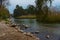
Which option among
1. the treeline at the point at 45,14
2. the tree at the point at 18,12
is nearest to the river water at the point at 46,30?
the treeline at the point at 45,14

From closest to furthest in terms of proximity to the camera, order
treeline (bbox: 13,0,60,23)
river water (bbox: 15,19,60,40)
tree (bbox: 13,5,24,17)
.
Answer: river water (bbox: 15,19,60,40), treeline (bbox: 13,0,60,23), tree (bbox: 13,5,24,17)

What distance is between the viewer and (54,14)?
27609 millimetres

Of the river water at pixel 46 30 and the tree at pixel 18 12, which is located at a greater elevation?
the river water at pixel 46 30

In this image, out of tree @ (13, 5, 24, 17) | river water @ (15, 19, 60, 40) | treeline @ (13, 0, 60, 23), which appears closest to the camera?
river water @ (15, 19, 60, 40)

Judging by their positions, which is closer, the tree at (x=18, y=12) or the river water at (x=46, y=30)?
the river water at (x=46, y=30)

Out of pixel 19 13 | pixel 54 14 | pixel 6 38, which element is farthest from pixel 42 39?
pixel 19 13

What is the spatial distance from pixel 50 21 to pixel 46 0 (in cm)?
794

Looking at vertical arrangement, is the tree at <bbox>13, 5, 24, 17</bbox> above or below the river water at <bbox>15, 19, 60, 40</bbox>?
below

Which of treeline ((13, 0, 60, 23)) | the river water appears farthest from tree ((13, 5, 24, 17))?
the river water

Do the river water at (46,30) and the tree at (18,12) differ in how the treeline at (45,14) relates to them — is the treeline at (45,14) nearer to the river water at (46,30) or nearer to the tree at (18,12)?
the river water at (46,30)

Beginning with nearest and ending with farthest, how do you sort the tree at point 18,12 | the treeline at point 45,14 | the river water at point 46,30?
1. the river water at point 46,30
2. the treeline at point 45,14
3. the tree at point 18,12

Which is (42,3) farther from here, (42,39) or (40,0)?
(42,39)

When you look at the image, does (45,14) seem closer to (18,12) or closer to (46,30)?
(46,30)

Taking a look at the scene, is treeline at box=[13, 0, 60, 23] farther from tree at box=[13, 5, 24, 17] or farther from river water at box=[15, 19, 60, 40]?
tree at box=[13, 5, 24, 17]
